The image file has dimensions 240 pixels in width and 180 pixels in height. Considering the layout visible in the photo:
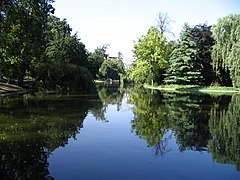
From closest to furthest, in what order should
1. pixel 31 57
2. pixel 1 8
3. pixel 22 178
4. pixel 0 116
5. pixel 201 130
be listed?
1. pixel 22 178
2. pixel 201 130
3. pixel 0 116
4. pixel 1 8
5. pixel 31 57

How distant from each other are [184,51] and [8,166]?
4498 cm

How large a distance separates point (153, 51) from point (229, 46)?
1690 cm

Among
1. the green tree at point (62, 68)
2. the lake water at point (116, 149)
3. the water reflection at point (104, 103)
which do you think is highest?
the green tree at point (62, 68)

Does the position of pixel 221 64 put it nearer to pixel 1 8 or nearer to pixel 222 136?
pixel 1 8

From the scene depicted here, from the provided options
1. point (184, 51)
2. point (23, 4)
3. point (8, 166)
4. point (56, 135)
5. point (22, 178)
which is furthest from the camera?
point (184, 51)

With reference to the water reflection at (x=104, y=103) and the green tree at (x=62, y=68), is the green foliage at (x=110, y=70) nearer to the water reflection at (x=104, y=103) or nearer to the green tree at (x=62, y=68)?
the green tree at (x=62, y=68)

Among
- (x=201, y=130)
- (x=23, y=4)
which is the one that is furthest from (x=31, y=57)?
(x=201, y=130)

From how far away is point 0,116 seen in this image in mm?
13672

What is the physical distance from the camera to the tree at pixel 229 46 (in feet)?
127

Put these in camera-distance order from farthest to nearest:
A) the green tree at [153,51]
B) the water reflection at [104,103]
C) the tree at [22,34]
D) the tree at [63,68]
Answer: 1. the green tree at [153,51]
2. the tree at [63,68]
3. the tree at [22,34]
4. the water reflection at [104,103]

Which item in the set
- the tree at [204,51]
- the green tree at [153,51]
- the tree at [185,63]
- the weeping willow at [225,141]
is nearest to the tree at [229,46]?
the tree at [185,63]

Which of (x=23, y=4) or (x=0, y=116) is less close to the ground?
(x=23, y=4)

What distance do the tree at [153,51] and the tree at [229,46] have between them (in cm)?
1181

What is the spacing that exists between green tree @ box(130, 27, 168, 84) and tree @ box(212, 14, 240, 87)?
38.6ft
